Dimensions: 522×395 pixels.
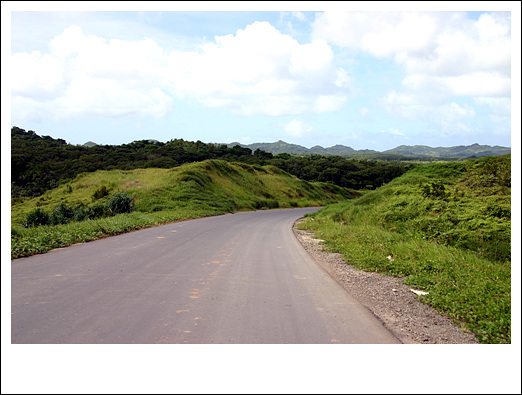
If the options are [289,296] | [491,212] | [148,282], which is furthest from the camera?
[491,212]

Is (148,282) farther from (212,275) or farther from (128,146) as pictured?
(128,146)

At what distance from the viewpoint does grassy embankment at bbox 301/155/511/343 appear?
6163mm

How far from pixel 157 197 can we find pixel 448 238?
2691 centimetres

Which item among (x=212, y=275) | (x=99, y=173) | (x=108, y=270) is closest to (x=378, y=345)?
(x=212, y=275)

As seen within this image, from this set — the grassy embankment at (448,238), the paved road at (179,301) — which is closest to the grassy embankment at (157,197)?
the paved road at (179,301)

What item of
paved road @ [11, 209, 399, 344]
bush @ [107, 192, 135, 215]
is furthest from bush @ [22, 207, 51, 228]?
paved road @ [11, 209, 399, 344]

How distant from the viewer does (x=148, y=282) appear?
299 inches

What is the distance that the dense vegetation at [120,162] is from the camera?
61378mm

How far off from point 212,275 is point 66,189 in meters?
43.3

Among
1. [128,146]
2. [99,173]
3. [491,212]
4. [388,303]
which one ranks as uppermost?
[128,146]

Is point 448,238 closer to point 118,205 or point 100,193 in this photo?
point 118,205

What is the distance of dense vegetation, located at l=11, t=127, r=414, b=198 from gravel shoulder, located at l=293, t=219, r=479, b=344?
181 ft

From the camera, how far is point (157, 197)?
34.8 m

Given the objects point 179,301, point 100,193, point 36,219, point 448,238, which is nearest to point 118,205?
point 36,219
